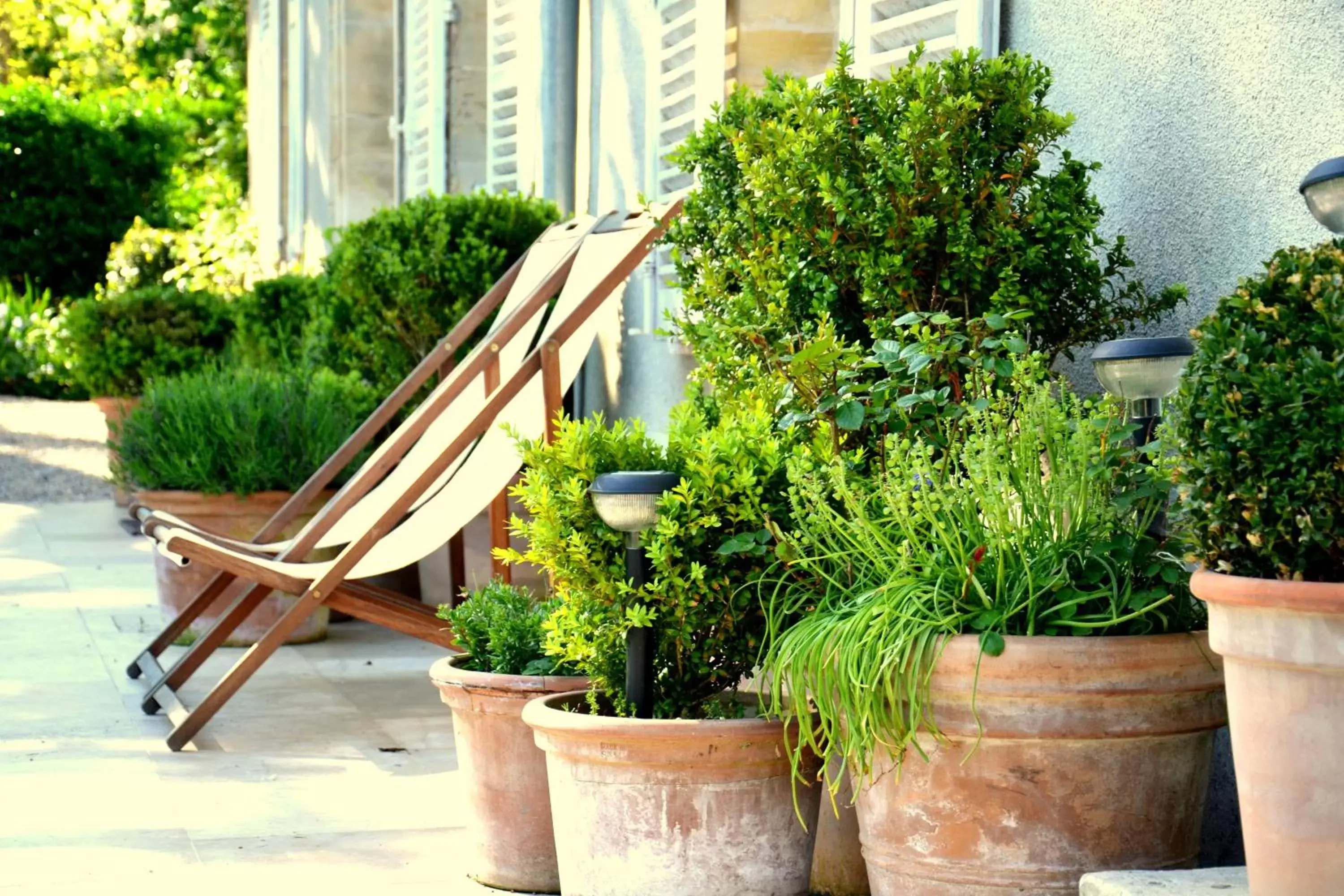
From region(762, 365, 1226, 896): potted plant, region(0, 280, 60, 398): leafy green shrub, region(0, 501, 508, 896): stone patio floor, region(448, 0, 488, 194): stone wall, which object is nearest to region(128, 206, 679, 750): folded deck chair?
region(0, 501, 508, 896): stone patio floor

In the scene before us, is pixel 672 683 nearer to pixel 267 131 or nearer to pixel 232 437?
pixel 232 437

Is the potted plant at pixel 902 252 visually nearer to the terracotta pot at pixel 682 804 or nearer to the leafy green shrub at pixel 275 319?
the terracotta pot at pixel 682 804

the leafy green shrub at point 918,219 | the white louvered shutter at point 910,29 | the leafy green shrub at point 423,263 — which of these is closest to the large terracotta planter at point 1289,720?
the leafy green shrub at point 918,219

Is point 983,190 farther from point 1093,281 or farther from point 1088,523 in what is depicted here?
point 1088,523

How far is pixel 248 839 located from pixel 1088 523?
5.86 feet

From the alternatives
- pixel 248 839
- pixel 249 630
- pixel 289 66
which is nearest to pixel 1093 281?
pixel 248 839

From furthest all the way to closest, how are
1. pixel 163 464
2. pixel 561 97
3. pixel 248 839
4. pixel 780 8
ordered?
pixel 561 97 → pixel 163 464 → pixel 780 8 → pixel 248 839

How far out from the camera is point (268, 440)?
217 inches

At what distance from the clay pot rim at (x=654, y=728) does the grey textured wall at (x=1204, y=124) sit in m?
0.80

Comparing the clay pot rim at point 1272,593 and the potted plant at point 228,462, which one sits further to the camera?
the potted plant at point 228,462

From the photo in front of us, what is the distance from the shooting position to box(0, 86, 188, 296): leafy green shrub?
16.2 meters

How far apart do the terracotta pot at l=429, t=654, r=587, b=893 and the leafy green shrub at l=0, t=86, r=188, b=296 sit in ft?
47.6

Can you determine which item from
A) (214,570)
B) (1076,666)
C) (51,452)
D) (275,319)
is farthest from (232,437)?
(51,452)

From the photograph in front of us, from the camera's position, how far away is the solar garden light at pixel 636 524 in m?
2.53
